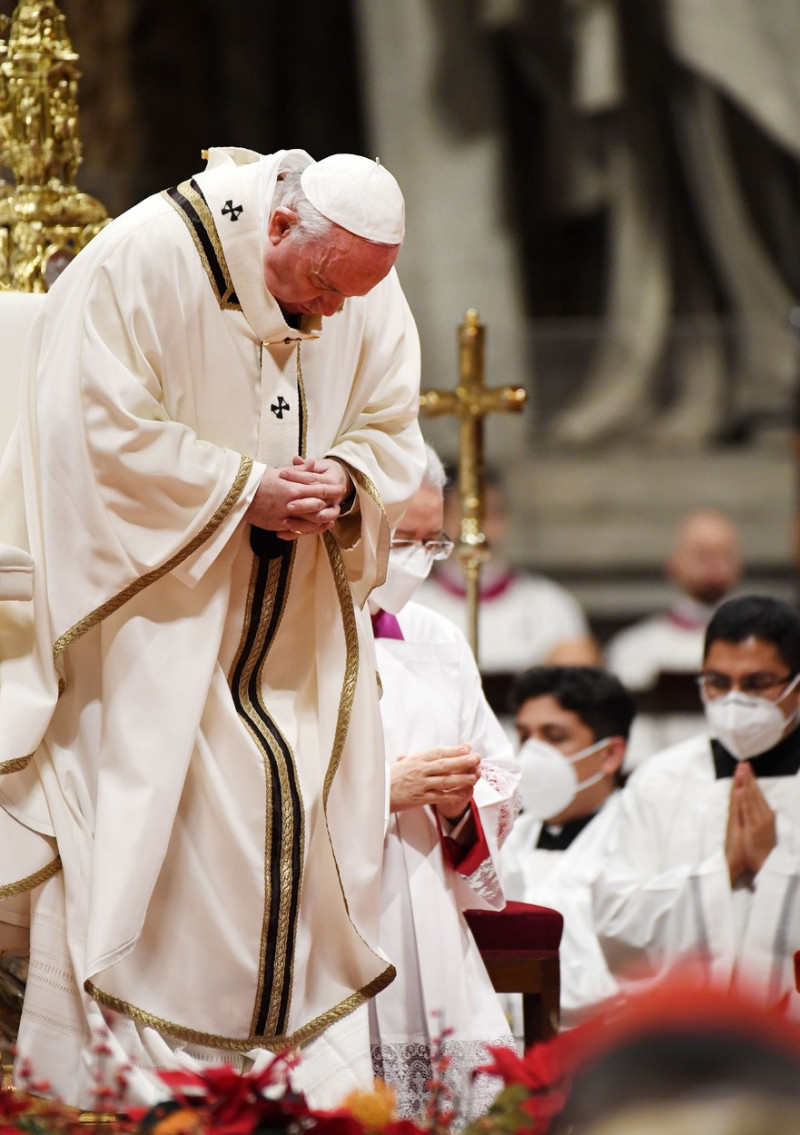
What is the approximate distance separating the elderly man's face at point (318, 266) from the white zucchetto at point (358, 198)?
0.02 m

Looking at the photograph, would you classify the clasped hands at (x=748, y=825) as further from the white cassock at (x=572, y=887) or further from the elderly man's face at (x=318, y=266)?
the elderly man's face at (x=318, y=266)

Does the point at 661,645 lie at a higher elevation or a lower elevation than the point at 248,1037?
lower

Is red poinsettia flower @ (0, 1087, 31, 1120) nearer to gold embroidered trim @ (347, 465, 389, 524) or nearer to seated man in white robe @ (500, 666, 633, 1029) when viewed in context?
gold embroidered trim @ (347, 465, 389, 524)

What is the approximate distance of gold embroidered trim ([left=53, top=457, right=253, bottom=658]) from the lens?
12.4 feet

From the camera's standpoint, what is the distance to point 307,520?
3.80 m

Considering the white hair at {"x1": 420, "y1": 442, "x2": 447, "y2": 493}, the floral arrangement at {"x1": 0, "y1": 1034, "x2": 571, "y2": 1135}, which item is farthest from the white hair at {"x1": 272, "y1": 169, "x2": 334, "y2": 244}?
the floral arrangement at {"x1": 0, "y1": 1034, "x2": 571, "y2": 1135}

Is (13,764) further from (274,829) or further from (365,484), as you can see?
(365,484)

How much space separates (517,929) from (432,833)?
1.10ft

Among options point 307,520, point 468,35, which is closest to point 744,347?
point 468,35

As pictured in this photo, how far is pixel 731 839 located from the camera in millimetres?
6035

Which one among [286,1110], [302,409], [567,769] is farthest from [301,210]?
[567,769]

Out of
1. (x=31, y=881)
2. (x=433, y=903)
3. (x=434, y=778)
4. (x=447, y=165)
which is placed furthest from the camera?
(x=447, y=165)

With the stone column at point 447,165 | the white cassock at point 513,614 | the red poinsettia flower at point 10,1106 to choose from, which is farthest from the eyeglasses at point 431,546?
the stone column at point 447,165

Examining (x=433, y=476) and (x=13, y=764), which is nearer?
(x=13, y=764)
